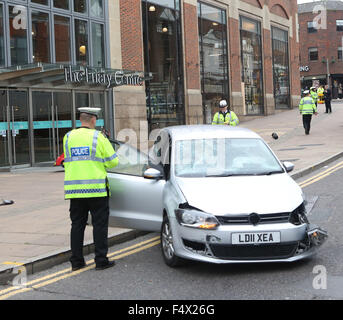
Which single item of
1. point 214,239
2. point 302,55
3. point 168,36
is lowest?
point 214,239

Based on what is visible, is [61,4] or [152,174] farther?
[61,4]

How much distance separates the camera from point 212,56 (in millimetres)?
30781

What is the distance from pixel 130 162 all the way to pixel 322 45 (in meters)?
63.6

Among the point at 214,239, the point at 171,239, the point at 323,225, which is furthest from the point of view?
the point at 323,225

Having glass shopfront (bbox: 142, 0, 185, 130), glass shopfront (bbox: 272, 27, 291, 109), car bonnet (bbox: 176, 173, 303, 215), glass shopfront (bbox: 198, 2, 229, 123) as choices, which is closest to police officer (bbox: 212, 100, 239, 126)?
car bonnet (bbox: 176, 173, 303, 215)

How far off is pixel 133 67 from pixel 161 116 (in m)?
3.06

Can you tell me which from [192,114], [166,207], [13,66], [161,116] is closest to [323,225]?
[166,207]

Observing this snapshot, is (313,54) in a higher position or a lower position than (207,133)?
higher

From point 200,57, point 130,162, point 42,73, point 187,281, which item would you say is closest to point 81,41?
point 42,73

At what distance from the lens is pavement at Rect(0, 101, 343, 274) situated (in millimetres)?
6793

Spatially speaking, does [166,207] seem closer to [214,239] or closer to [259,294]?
[214,239]

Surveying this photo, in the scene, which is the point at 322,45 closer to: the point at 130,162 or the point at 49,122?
the point at 49,122

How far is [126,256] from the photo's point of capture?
7.01 m

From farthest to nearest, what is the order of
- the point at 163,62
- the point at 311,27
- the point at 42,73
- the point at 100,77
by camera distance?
1. the point at 311,27
2. the point at 163,62
3. the point at 100,77
4. the point at 42,73
